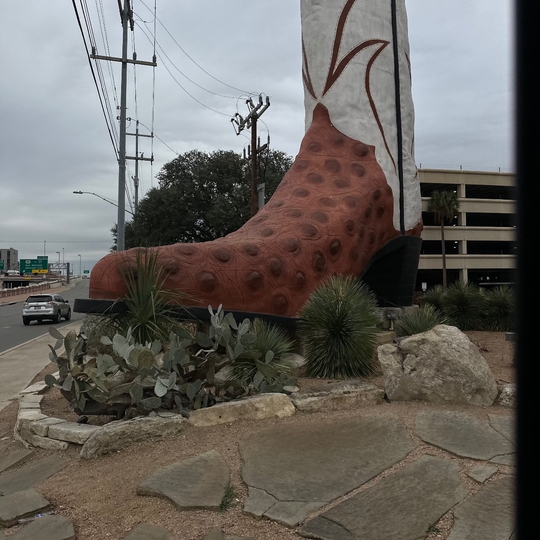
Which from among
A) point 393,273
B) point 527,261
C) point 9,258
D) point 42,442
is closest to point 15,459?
point 42,442

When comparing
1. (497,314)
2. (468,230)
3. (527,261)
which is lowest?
(497,314)

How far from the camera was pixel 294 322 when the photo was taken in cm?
521

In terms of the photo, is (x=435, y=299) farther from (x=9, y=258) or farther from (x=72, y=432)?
(x=9, y=258)

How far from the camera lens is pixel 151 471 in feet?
9.16

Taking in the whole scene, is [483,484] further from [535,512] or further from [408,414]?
[535,512]

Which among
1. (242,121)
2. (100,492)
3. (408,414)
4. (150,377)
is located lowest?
(100,492)

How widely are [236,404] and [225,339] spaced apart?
1.66ft

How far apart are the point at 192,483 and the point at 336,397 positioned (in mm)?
1357

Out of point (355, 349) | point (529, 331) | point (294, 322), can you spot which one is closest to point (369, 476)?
point (529, 331)

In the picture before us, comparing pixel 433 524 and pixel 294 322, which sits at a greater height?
pixel 294 322

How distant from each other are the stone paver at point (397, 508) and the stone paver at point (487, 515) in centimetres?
7

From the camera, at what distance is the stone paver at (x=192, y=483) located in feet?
7.98

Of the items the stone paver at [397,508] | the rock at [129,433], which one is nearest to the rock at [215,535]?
the stone paver at [397,508]

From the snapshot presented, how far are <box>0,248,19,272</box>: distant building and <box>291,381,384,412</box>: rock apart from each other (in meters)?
132
